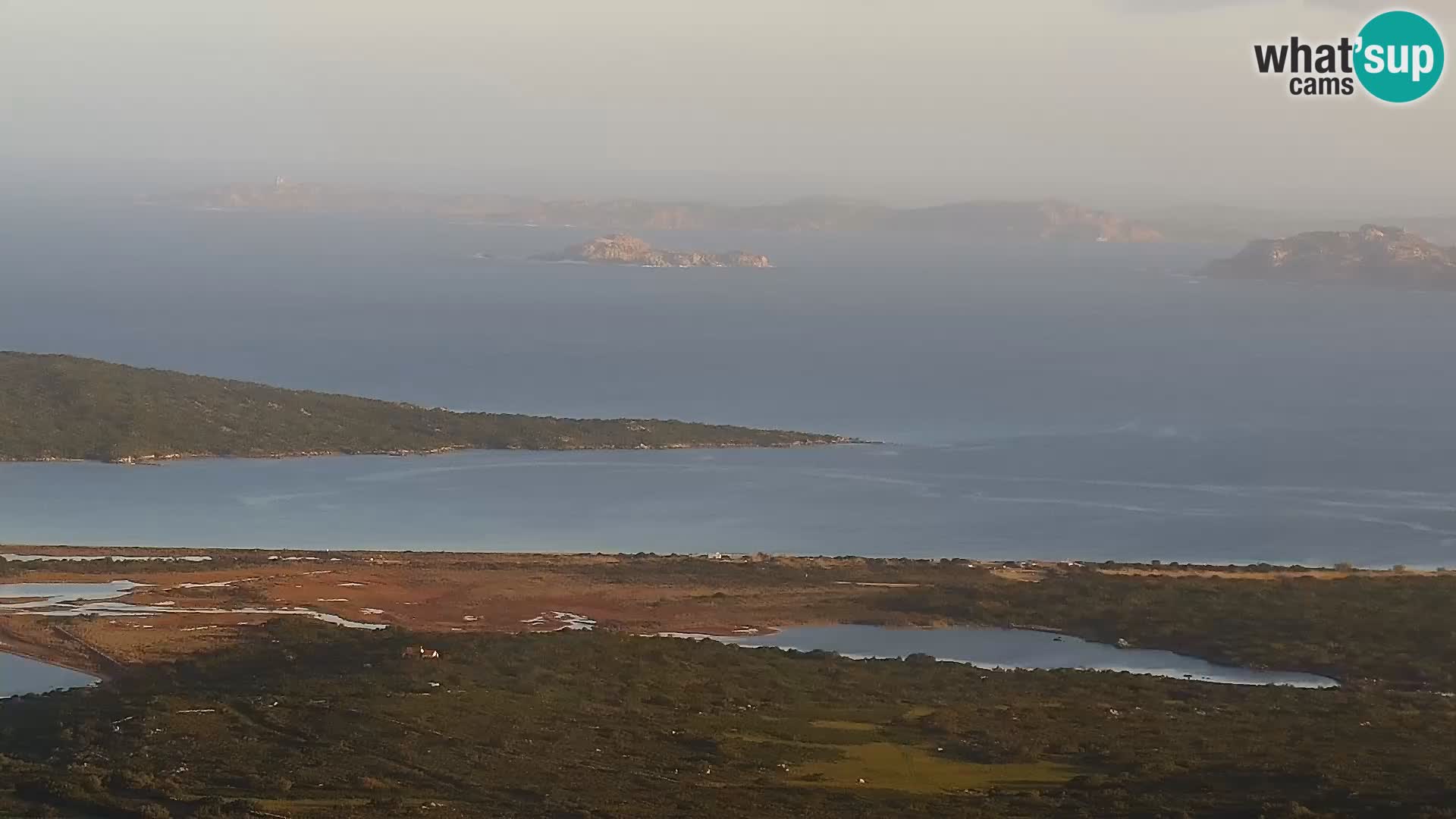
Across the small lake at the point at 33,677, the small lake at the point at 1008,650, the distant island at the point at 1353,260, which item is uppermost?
the distant island at the point at 1353,260

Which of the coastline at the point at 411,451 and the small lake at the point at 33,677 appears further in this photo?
the coastline at the point at 411,451

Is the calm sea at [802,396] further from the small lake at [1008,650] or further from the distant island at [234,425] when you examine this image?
the small lake at [1008,650]

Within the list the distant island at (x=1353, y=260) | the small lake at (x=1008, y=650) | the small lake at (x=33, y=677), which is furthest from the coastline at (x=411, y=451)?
the distant island at (x=1353, y=260)

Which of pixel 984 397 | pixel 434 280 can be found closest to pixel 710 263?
pixel 434 280

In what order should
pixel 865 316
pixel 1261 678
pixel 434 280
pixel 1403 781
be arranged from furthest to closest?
1. pixel 434 280
2. pixel 865 316
3. pixel 1261 678
4. pixel 1403 781

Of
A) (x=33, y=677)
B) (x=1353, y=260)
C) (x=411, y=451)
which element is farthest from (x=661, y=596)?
(x=1353, y=260)

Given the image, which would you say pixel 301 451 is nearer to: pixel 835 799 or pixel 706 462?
pixel 706 462
